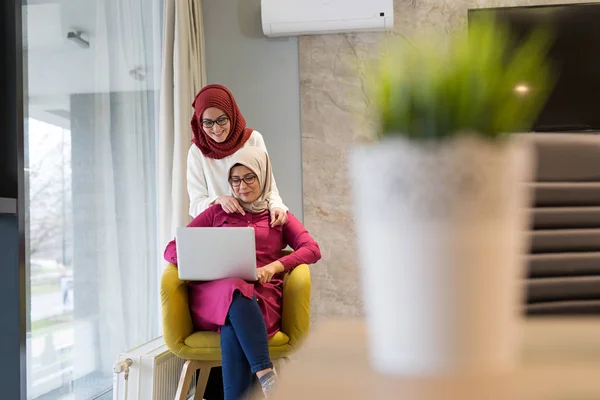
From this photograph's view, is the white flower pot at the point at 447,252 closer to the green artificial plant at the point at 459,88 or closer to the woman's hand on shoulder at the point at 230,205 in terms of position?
the green artificial plant at the point at 459,88

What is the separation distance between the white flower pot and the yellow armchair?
202 centimetres

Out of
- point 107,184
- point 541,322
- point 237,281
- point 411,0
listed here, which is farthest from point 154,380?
point 411,0

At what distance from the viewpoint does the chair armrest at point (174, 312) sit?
235cm

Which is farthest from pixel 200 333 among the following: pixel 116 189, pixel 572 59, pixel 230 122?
pixel 572 59

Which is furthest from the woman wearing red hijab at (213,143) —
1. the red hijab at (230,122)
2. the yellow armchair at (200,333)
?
the yellow armchair at (200,333)

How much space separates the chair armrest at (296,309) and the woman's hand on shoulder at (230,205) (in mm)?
385

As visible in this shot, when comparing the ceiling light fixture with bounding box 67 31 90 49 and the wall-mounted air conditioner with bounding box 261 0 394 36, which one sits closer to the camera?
the ceiling light fixture with bounding box 67 31 90 49

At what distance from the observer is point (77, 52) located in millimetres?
2588

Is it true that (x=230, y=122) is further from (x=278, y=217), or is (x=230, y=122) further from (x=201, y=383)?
(x=201, y=383)

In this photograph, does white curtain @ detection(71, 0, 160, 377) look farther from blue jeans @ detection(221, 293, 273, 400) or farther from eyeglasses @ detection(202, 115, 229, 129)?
blue jeans @ detection(221, 293, 273, 400)

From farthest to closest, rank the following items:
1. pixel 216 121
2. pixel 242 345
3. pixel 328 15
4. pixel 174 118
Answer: pixel 328 15
pixel 174 118
pixel 216 121
pixel 242 345

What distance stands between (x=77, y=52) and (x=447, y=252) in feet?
8.35

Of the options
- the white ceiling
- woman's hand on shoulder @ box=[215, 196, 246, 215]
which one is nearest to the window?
the white ceiling

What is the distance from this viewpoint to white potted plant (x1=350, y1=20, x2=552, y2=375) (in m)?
0.35
